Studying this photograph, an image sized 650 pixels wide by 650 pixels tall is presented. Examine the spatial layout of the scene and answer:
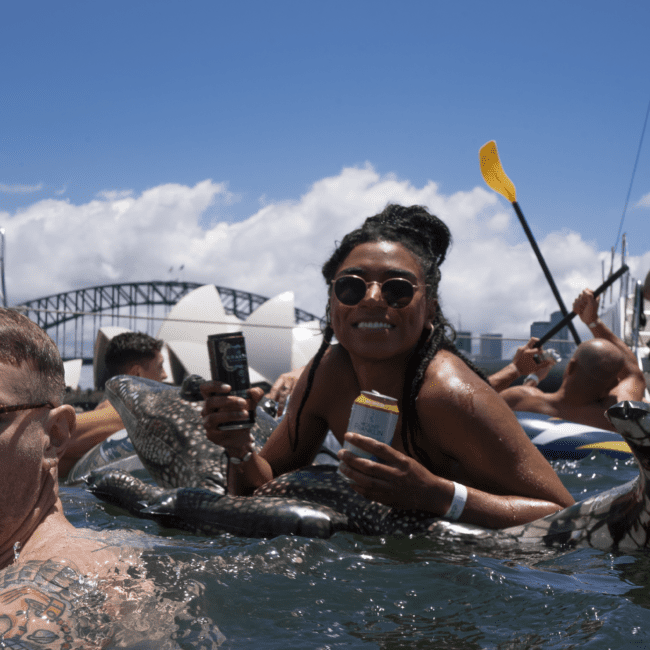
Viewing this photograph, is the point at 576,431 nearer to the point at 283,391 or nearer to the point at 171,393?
the point at 283,391

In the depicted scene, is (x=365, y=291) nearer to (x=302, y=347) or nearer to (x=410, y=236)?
(x=410, y=236)

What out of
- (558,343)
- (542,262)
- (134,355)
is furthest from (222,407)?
(558,343)

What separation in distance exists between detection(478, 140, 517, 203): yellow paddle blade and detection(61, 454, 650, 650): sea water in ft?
10.9

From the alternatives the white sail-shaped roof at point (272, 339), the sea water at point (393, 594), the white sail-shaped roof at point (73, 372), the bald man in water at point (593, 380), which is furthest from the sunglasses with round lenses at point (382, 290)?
the white sail-shaped roof at point (73, 372)

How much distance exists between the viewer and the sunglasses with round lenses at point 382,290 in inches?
112

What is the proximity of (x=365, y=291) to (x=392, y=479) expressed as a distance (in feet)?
2.86

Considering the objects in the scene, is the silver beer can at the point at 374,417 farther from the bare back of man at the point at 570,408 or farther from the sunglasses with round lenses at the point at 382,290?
the bare back of man at the point at 570,408

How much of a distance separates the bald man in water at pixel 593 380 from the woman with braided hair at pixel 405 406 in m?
3.03

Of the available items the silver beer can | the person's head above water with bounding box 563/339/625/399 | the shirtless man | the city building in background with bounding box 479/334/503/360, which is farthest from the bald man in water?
the shirtless man

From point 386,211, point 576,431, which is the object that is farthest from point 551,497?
point 576,431

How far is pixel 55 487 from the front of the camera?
188 cm

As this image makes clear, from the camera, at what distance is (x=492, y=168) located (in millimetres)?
5109

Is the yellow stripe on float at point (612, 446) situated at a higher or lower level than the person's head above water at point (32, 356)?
lower

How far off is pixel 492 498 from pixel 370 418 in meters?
0.70
